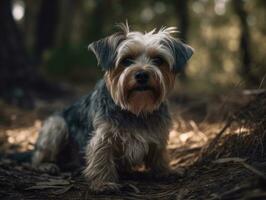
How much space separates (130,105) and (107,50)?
718mm

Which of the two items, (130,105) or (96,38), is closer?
(130,105)

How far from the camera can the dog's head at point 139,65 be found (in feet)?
20.4

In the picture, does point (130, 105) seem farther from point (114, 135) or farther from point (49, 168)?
point (49, 168)

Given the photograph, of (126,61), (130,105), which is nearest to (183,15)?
(126,61)

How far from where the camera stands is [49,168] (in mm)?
7410

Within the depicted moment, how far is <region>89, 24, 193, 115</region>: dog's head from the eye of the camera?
20.4 ft

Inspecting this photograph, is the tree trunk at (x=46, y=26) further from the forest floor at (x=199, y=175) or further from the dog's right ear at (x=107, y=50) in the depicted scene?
the dog's right ear at (x=107, y=50)

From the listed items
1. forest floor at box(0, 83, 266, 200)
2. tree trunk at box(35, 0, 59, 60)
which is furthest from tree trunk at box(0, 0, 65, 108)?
tree trunk at box(35, 0, 59, 60)

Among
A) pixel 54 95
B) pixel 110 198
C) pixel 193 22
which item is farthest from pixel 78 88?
pixel 193 22

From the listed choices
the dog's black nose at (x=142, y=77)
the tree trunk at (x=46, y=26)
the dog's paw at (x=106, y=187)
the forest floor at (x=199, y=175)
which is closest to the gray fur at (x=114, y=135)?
the dog's paw at (x=106, y=187)

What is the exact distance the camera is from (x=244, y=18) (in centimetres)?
1912

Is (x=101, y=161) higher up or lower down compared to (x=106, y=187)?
higher up

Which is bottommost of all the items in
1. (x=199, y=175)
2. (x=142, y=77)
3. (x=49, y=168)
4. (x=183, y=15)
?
(x=199, y=175)

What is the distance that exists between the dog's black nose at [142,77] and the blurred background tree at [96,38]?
1689 millimetres
